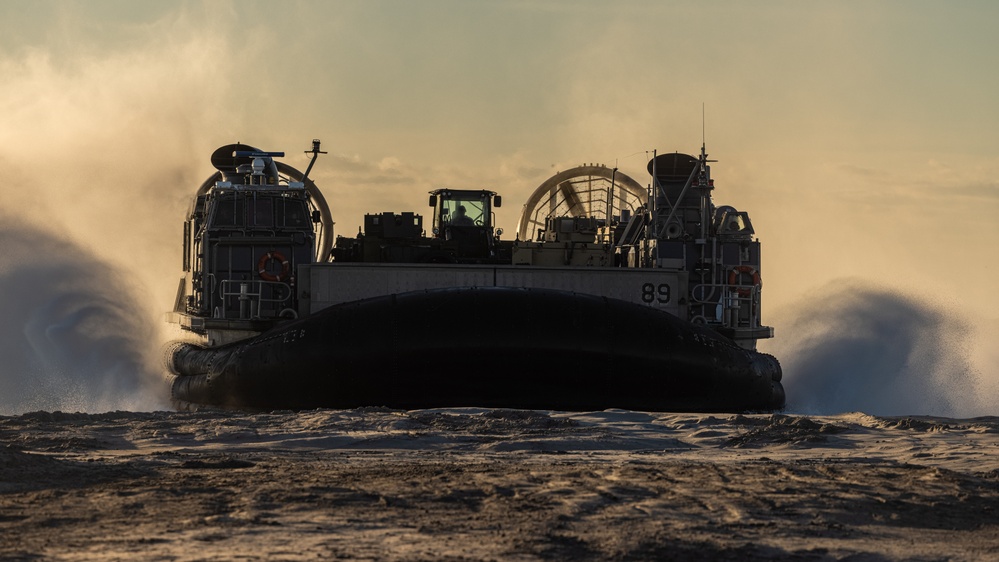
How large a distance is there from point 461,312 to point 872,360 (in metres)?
7.84

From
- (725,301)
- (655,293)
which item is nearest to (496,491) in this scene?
(655,293)

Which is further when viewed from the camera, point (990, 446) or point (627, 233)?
point (627, 233)

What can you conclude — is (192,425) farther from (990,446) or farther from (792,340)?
(792,340)

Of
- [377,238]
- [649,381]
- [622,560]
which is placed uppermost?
[377,238]

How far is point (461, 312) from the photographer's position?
1402 centimetres

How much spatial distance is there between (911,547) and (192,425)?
616 centimetres

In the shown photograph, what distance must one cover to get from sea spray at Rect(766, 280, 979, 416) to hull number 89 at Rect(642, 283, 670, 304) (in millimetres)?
2274

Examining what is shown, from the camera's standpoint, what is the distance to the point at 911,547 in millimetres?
6387

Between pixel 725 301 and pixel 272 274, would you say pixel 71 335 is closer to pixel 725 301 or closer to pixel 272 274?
pixel 272 274

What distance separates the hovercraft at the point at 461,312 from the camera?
13.8m

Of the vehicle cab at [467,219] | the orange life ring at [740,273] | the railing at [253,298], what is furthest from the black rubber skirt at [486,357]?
the vehicle cab at [467,219]

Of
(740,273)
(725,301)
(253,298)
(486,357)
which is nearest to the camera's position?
(486,357)

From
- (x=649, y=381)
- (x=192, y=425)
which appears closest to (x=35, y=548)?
(x=192, y=425)

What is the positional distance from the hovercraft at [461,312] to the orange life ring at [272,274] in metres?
0.01
